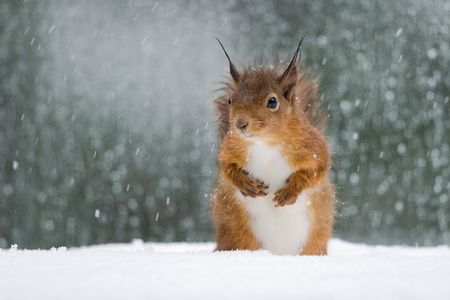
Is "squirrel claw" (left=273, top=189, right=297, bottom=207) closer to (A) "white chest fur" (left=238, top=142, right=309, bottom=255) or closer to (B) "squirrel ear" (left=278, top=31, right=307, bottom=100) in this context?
(A) "white chest fur" (left=238, top=142, right=309, bottom=255)

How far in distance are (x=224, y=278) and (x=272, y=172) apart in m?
0.57

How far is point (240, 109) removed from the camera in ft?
4.00

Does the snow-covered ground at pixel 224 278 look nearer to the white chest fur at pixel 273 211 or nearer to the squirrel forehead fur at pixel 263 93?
the white chest fur at pixel 273 211

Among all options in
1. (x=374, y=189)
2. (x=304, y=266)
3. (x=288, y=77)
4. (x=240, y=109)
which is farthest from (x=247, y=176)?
(x=374, y=189)

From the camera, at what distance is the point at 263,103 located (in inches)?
48.4

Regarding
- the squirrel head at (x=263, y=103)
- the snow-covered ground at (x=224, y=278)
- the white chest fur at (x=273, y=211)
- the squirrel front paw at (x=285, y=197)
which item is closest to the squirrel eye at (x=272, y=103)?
the squirrel head at (x=263, y=103)

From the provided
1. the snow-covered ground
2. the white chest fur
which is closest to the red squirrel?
the white chest fur

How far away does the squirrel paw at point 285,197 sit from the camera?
1.23m

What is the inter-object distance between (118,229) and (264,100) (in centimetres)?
288

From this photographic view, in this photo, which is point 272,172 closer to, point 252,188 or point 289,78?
point 252,188

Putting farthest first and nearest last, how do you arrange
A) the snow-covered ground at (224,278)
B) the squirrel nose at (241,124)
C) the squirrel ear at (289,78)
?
the squirrel ear at (289,78)
the squirrel nose at (241,124)
the snow-covered ground at (224,278)

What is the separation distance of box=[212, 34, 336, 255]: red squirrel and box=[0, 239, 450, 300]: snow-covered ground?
1.25ft

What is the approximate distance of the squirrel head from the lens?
3.92 ft

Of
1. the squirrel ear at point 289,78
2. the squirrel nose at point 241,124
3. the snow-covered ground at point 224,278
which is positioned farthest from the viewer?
the squirrel ear at point 289,78
